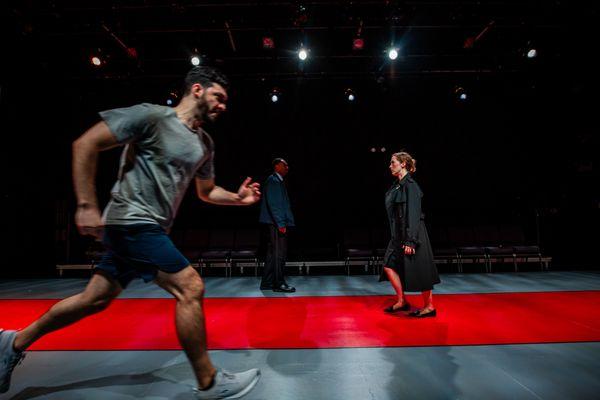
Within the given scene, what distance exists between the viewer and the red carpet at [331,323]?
257cm

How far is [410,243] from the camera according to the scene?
127 inches

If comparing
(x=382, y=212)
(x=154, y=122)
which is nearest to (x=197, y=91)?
(x=154, y=122)

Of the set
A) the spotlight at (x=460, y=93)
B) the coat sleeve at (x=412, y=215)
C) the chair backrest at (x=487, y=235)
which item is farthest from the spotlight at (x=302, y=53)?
the chair backrest at (x=487, y=235)

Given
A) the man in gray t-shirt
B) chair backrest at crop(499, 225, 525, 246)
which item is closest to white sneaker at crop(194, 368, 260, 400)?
the man in gray t-shirt

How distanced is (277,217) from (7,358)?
3380 millimetres

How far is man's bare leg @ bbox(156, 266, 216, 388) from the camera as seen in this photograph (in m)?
1.40

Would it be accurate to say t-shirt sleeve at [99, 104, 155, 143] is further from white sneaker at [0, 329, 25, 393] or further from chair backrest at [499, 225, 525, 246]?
chair backrest at [499, 225, 525, 246]

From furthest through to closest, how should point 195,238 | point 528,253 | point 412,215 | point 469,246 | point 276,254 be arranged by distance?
point 195,238 < point 469,246 < point 528,253 < point 276,254 < point 412,215

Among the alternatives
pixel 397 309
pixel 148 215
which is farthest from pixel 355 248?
Answer: pixel 148 215

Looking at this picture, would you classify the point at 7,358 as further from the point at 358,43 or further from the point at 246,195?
the point at 358,43

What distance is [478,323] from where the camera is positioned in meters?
3.05

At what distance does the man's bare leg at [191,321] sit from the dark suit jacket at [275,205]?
3.27m

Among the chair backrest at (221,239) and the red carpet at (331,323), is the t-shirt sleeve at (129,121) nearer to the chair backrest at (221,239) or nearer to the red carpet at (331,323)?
the red carpet at (331,323)

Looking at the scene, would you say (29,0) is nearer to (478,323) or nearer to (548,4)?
(478,323)
